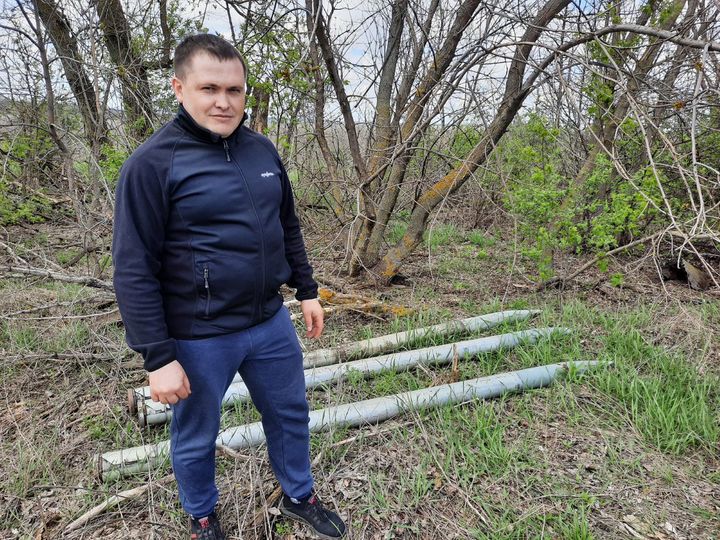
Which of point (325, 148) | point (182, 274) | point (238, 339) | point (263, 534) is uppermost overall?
point (325, 148)

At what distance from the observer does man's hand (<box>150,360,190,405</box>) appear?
59.6 inches

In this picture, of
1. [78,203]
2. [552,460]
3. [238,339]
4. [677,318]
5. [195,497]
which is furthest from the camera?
[78,203]

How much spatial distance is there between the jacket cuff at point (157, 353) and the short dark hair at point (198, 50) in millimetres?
938

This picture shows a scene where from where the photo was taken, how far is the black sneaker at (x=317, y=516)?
203cm


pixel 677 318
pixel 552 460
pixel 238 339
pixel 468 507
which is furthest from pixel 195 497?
pixel 677 318

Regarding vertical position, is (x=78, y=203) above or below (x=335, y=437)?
above

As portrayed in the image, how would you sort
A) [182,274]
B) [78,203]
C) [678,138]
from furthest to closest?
[678,138] < [78,203] < [182,274]

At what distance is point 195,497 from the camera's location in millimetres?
1877

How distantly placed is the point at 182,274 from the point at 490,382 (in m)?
2.16

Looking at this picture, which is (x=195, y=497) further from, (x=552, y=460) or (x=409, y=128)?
(x=409, y=128)

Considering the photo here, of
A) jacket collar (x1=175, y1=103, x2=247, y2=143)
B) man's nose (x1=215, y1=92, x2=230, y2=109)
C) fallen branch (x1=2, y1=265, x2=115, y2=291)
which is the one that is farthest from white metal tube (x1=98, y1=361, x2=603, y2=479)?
man's nose (x1=215, y1=92, x2=230, y2=109)

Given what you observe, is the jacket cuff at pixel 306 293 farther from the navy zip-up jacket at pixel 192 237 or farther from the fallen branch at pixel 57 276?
the fallen branch at pixel 57 276

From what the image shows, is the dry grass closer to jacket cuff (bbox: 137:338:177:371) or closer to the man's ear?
jacket cuff (bbox: 137:338:177:371)

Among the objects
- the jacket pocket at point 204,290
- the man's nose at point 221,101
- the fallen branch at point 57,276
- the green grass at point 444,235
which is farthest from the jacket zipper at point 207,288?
the green grass at point 444,235
